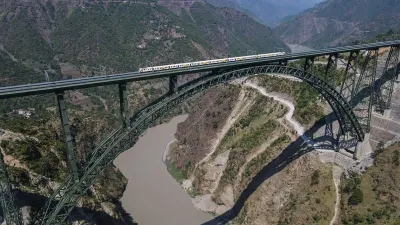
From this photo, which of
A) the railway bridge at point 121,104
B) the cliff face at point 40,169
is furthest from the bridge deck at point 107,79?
the cliff face at point 40,169

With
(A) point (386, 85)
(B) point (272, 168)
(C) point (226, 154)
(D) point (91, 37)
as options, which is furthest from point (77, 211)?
(D) point (91, 37)

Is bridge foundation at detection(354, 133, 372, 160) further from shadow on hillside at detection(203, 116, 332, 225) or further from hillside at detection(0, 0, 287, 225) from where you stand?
hillside at detection(0, 0, 287, 225)

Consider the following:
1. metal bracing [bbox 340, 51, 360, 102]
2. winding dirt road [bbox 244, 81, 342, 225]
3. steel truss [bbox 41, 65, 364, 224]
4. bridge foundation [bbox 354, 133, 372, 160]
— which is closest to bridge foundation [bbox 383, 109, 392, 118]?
metal bracing [bbox 340, 51, 360, 102]

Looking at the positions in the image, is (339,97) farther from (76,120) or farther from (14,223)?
(76,120)

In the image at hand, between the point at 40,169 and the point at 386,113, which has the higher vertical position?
the point at 40,169

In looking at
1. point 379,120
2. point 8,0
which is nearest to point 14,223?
point 379,120

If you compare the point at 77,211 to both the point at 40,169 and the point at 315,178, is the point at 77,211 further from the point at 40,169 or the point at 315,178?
the point at 315,178
